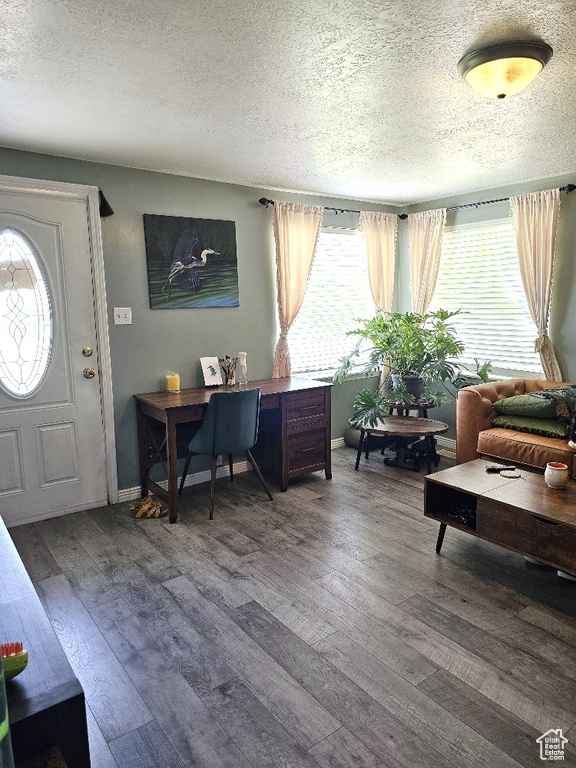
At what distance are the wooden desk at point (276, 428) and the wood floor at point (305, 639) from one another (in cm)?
52

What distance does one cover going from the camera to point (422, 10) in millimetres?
1686

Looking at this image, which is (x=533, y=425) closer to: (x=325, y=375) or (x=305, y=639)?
(x=325, y=375)

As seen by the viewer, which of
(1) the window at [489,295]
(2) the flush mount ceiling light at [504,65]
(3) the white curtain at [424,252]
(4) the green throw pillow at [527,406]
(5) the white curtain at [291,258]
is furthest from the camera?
(3) the white curtain at [424,252]

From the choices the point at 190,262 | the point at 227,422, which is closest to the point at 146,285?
the point at 190,262

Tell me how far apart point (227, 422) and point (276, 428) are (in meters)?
0.63

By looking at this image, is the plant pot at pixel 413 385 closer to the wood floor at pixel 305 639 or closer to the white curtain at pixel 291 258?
the white curtain at pixel 291 258

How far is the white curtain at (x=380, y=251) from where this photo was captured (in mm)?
5090

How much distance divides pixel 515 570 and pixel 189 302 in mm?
2856

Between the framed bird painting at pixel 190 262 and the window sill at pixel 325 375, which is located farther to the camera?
the window sill at pixel 325 375

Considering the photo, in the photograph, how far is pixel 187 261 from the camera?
388cm

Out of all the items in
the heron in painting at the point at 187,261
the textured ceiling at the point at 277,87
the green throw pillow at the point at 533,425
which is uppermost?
the textured ceiling at the point at 277,87

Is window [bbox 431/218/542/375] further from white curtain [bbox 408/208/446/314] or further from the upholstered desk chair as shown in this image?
the upholstered desk chair

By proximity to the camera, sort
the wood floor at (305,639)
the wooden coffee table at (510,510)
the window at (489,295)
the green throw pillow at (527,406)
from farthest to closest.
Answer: the window at (489,295) → the green throw pillow at (527,406) → the wooden coffee table at (510,510) → the wood floor at (305,639)

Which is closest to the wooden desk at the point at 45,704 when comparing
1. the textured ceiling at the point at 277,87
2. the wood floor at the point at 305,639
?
the wood floor at the point at 305,639
